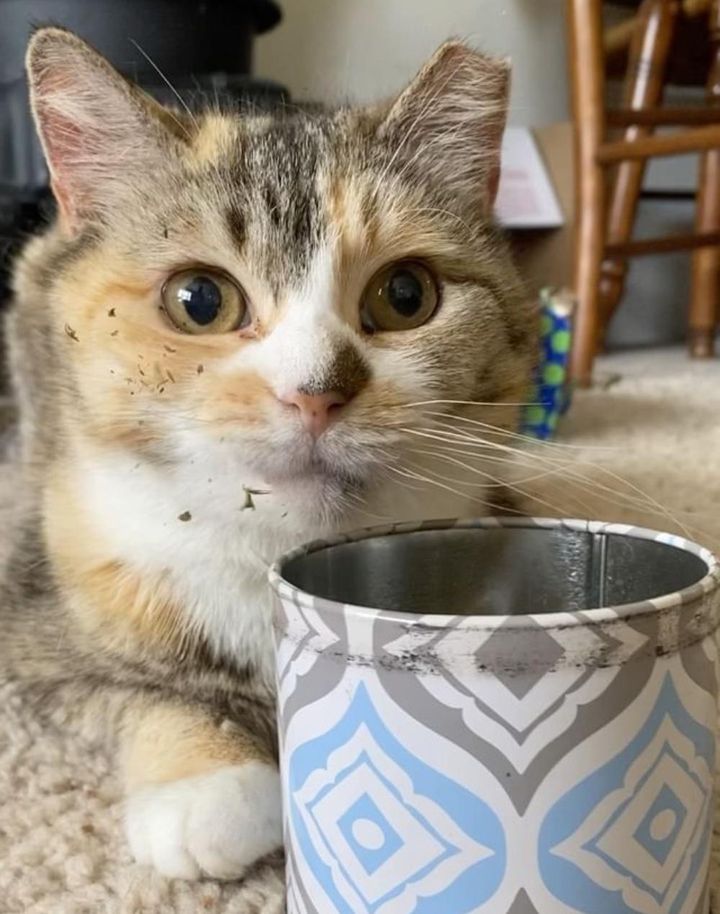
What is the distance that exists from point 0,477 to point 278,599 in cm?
112

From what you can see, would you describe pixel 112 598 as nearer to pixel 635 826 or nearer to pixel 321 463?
pixel 321 463

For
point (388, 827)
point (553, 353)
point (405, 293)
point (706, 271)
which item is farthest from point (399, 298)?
point (706, 271)

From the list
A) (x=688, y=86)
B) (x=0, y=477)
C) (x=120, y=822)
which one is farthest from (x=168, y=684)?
(x=688, y=86)

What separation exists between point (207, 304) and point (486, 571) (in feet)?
0.83

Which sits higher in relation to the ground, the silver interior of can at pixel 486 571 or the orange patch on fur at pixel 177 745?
the silver interior of can at pixel 486 571

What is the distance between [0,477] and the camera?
1504mm

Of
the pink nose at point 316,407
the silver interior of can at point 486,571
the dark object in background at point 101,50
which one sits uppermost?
the dark object in background at point 101,50

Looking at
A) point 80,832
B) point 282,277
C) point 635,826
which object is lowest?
point 80,832

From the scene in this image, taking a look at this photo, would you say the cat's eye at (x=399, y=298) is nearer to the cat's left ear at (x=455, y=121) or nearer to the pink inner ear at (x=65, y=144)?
the cat's left ear at (x=455, y=121)

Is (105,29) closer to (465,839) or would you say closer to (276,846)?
(276,846)

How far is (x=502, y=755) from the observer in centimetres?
44

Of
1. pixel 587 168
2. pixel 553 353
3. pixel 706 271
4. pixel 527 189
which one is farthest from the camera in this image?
pixel 527 189

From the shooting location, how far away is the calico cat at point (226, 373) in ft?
2.02

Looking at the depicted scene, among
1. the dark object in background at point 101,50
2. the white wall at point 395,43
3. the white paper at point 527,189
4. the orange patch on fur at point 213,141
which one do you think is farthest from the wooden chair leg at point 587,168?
the orange patch on fur at point 213,141
